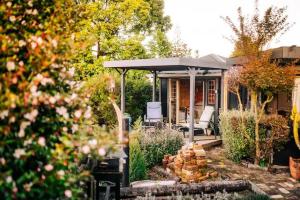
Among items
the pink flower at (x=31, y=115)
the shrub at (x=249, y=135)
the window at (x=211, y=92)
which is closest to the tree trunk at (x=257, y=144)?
the shrub at (x=249, y=135)

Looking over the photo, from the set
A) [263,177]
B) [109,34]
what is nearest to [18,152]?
[263,177]

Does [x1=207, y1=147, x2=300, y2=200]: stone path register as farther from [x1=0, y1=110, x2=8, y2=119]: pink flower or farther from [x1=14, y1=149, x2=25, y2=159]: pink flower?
[x1=0, y1=110, x2=8, y2=119]: pink flower

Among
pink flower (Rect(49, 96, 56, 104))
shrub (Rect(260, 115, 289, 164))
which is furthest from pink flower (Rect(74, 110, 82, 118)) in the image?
shrub (Rect(260, 115, 289, 164))

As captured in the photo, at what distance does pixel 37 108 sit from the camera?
2326 mm

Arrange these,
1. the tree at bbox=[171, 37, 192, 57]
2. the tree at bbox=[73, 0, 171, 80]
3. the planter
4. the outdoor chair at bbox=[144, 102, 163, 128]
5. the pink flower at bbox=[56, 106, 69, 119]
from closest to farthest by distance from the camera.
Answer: the pink flower at bbox=[56, 106, 69, 119]
the planter
the outdoor chair at bbox=[144, 102, 163, 128]
the tree at bbox=[73, 0, 171, 80]
the tree at bbox=[171, 37, 192, 57]

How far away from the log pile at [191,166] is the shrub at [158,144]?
0.84 meters

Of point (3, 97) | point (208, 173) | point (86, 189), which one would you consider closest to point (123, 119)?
point (86, 189)

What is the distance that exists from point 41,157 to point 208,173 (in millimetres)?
5782

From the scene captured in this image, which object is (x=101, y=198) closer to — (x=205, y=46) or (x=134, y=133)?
(x=134, y=133)

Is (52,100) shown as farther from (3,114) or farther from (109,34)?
(109,34)

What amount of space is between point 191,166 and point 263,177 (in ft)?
5.80

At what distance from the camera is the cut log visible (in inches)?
230

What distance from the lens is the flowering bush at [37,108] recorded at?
2145 millimetres

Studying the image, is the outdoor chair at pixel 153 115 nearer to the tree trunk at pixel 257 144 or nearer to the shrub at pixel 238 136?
the shrub at pixel 238 136
